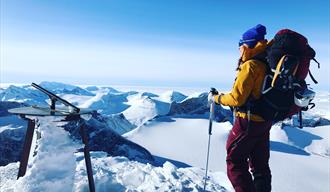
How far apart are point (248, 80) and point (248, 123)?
706 mm

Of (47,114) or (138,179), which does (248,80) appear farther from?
(138,179)

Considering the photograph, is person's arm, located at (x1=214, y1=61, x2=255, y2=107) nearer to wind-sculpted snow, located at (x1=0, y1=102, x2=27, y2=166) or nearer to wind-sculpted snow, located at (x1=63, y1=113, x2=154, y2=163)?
wind-sculpted snow, located at (x1=63, y1=113, x2=154, y2=163)

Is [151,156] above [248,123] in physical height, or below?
below

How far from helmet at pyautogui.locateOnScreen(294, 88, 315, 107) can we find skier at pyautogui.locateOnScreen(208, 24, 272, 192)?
1.69 feet

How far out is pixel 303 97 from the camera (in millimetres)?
4625

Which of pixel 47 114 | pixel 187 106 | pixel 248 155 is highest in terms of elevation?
pixel 47 114

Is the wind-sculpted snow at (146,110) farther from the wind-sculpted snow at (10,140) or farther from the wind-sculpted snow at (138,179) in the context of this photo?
the wind-sculpted snow at (138,179)

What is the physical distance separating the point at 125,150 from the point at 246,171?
28.5m

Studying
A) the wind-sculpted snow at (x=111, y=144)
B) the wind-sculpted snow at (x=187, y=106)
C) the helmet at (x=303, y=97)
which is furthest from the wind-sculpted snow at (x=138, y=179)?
the wind-sculpted snow at (x=187, y=106)

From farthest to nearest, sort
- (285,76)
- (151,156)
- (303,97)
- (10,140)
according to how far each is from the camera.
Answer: (151,156)
(10,140)
(303,97)
(285,76)

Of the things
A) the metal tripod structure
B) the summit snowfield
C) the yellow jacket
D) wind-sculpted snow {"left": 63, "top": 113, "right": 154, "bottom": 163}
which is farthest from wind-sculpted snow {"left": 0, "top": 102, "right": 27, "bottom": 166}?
the yellow jacket

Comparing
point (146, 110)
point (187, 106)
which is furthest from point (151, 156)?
point (146, 110)

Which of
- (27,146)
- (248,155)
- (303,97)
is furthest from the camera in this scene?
(27,146)

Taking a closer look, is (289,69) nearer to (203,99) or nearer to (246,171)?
(246,171)
